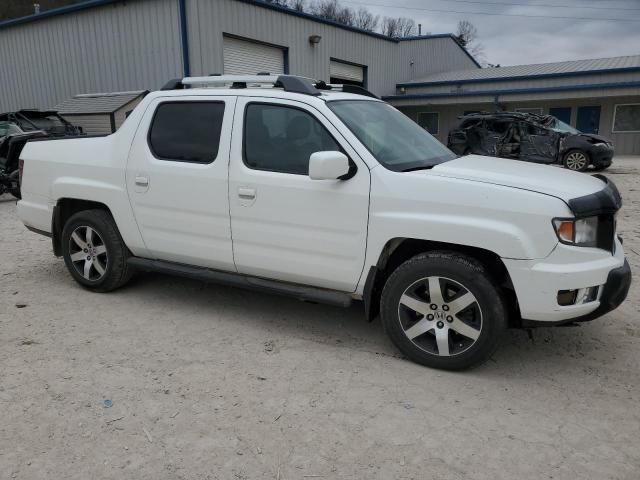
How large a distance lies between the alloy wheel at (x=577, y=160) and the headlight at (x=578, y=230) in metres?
13.0

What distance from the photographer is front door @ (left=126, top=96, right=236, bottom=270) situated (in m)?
4.18

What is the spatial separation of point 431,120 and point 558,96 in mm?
6929

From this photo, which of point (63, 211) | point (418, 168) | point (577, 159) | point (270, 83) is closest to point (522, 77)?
point (577, 159)

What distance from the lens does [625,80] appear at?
2230 cm

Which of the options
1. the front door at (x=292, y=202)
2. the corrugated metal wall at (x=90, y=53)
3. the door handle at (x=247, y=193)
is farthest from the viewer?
the corrugated metal wall at (x=90, y=53)

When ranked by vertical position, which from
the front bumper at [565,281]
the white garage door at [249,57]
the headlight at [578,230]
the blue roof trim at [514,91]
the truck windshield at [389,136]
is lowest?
the front bumper at [565,281]

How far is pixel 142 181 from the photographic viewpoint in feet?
14.8

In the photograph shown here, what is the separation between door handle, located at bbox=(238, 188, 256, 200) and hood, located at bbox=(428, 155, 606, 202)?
1.31 meters

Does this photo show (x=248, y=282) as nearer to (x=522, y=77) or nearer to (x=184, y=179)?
(x=184, y=179)

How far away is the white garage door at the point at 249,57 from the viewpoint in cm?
1644

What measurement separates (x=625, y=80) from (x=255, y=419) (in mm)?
24661

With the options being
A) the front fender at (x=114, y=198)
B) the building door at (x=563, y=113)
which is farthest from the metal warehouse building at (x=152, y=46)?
the front fender at (x=114, y=198)

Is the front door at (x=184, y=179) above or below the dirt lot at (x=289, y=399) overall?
above

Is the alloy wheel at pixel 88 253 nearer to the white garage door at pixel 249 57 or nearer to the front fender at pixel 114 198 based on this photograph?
the front fender at pixel 114 198
